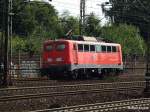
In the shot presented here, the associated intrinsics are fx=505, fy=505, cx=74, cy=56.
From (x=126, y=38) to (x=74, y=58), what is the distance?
120ft

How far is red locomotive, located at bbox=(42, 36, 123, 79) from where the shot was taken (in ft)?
110

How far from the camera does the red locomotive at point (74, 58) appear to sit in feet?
110

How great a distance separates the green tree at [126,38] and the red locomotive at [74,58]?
93.8 ft

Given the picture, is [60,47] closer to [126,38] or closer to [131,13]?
[126,38]

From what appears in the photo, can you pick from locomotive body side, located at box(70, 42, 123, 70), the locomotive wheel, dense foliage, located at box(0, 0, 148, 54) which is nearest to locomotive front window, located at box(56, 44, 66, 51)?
locomotive body side, located at box(70, 42, 123, 70)

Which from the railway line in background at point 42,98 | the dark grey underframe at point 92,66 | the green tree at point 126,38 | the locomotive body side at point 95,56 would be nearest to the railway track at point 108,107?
→ the railway line in background at point 42,98

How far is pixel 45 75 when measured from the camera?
3541 cm

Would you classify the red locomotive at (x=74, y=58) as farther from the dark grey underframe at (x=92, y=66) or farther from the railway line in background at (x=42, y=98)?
the railway line in background at (x=42, y=98)

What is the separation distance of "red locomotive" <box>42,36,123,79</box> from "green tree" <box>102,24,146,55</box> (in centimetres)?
2860

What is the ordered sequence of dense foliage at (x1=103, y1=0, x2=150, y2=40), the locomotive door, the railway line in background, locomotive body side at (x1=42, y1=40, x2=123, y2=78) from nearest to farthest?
the railway line in background, locomotive body side at (x1=42, y1=40, x2=123, y2=78), the locomotive door, dense foliage at (x1=103, y1=0, x2=150, y2=40)

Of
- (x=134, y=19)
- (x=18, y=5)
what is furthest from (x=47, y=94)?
(x=134, y=19)

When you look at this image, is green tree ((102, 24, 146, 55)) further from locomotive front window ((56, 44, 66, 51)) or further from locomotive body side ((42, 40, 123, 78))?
locomotive front window ((56, 44, 66, 51))

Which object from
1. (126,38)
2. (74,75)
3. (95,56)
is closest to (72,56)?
(74,75)

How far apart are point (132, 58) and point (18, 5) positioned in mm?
16377
